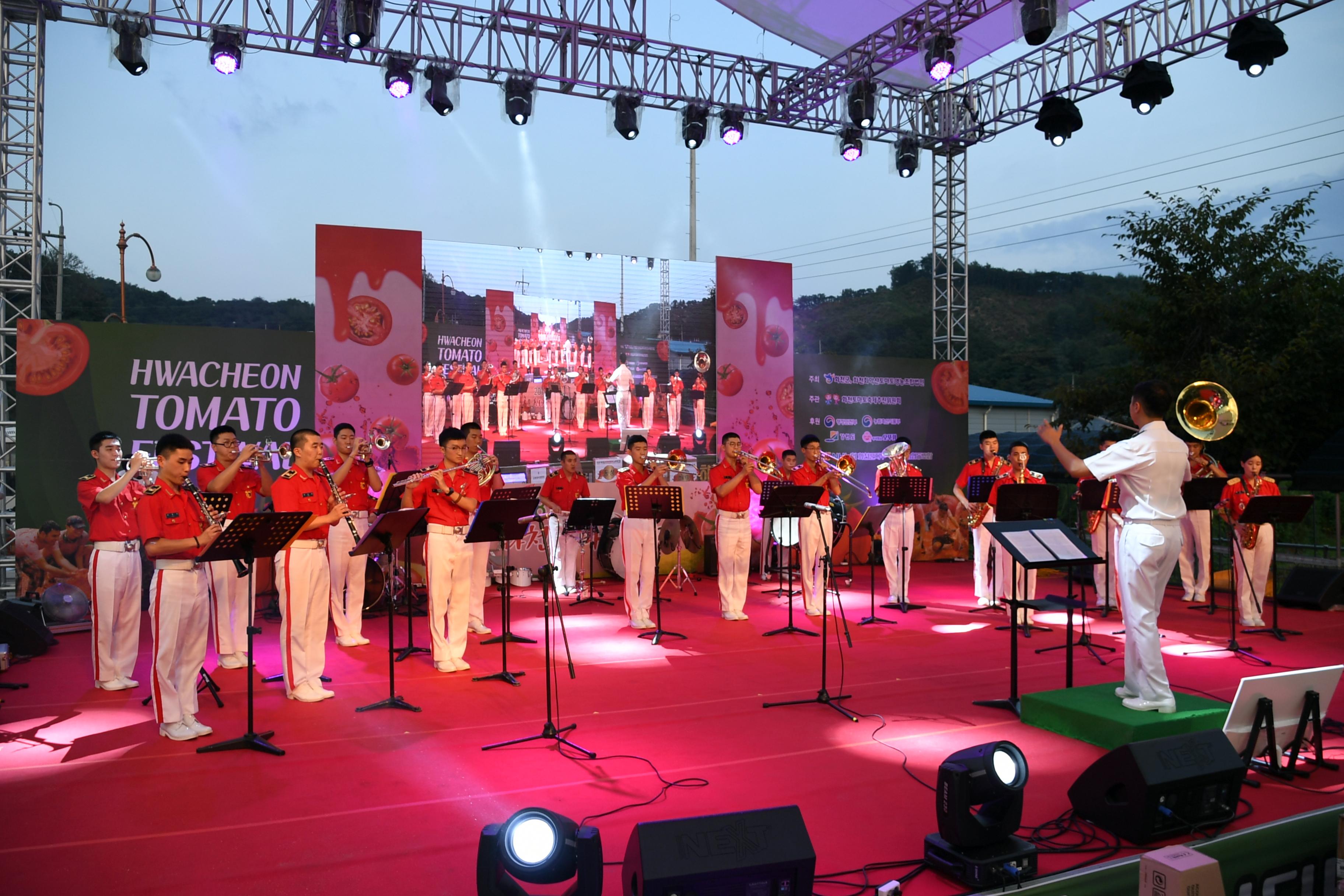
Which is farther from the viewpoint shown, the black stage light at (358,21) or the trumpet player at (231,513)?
the black stage light at (358,21)

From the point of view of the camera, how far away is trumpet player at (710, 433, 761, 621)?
29.0 feet

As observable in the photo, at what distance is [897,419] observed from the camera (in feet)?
45.9

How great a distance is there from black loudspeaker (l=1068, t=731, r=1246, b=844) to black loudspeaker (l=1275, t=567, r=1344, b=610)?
22.5 feet

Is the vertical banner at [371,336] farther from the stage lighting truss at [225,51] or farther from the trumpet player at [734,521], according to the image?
the trumpet player at [734,521]

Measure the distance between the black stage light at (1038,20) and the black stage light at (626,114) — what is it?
14.8ft

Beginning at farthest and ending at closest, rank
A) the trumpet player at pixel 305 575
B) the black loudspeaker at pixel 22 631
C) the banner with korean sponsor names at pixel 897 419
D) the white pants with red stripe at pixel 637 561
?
1. the banner with korean sponsor names at pixel 897 419
2. the white pants with red stripe at pixel 637 561
3. the black loudspeaker at pixel 22 631
4. the trumpet player at pixel 305 575

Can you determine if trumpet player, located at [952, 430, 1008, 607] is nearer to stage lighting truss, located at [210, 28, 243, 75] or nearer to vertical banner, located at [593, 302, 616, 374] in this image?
vertical banner, located at [593, 302, 616, 374]

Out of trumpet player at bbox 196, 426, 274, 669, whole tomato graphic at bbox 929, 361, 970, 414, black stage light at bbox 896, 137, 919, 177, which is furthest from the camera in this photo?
whole tomato graphic at bbox 929, 361, 970, 414

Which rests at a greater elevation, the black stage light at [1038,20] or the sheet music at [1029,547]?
the black stage light at [1038,20]

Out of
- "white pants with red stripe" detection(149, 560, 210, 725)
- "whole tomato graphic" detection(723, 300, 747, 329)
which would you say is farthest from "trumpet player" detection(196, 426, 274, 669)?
"whole tomato graphic" detection(723, 300, 747, 329)

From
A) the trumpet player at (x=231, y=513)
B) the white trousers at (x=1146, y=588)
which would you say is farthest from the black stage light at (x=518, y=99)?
the white trousers at (x=1146, y=588)

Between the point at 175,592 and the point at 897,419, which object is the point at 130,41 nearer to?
the point at 175,592

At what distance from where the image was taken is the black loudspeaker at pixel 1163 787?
3.71 meters

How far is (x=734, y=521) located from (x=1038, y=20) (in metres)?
5.83
